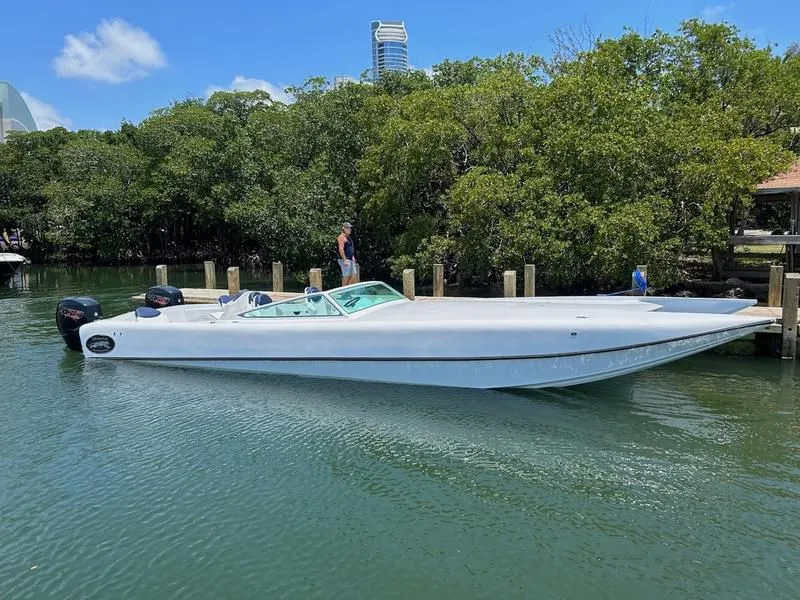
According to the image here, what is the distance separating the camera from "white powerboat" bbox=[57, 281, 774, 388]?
760 cm

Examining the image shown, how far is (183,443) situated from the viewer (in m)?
6.79

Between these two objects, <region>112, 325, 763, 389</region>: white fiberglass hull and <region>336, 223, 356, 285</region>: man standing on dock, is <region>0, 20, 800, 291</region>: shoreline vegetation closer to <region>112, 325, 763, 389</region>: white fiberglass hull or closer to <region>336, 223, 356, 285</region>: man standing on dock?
<region>336, 223, 356, 285</region>: man standing on dock

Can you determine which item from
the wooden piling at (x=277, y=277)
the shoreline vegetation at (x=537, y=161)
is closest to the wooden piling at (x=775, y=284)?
the shoreline vegetation at (x=537, y=161)

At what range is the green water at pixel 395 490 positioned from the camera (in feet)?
14.2

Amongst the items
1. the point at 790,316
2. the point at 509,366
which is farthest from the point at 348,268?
the point at 790,316

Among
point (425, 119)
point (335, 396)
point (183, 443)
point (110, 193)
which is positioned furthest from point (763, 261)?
point (110, 193)

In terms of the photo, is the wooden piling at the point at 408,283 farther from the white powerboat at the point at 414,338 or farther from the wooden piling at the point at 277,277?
the wooden piling at the point at 277,277

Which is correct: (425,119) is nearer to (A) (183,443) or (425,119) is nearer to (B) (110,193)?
(A) (183,443)

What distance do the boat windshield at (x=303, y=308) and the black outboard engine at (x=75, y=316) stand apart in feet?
11.3

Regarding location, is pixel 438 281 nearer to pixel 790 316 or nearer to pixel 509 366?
pixel 509 366

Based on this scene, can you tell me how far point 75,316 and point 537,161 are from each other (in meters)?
11.0

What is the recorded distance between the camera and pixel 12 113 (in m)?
78.8

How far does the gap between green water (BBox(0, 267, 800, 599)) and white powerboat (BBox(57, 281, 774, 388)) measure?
0.33m

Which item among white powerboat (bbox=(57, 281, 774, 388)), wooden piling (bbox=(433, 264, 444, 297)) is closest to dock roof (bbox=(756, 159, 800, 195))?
wooden piling (bbox=(433, 264, 444, 297))
